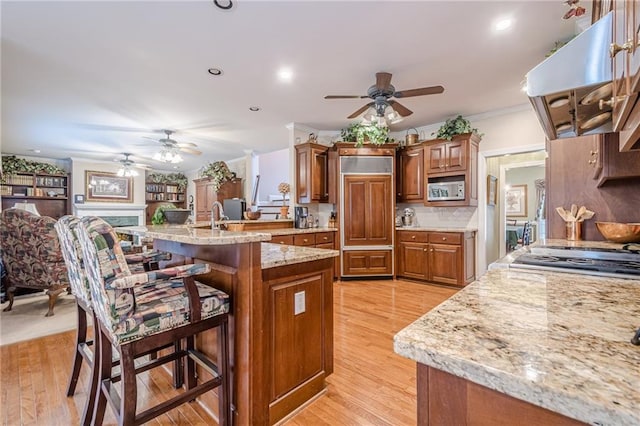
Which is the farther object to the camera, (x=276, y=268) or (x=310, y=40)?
(x=310, y=40)

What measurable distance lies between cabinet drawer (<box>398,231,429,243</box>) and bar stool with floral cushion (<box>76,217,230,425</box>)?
12.2ft

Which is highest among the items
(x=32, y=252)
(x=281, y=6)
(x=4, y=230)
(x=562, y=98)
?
(x=281, y=6)

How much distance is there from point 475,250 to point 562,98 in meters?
4.01

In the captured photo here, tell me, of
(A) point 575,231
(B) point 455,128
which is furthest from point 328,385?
(B) point 455,128

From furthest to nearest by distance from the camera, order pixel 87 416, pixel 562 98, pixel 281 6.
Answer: pixel 281 6 < pixel 87 416 < pixel 562 98

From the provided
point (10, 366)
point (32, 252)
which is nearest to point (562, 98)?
point (10, 366)

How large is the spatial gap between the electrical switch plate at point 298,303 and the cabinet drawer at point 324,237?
9.37 feet

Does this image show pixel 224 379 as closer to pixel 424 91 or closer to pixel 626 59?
pixel 626 59

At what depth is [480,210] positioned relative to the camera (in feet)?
14.9

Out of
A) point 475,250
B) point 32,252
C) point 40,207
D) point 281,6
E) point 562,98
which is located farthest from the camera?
point 40,207

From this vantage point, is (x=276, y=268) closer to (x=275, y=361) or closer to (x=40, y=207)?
(x=275, y=361)

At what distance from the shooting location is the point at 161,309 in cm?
131

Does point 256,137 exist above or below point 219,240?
above

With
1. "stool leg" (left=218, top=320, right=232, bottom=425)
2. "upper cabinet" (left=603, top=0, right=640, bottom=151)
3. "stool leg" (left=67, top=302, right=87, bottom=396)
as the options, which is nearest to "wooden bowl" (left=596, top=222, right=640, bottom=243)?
"upper cabinet" (left=603, top=0, right=640, bottom=151)
